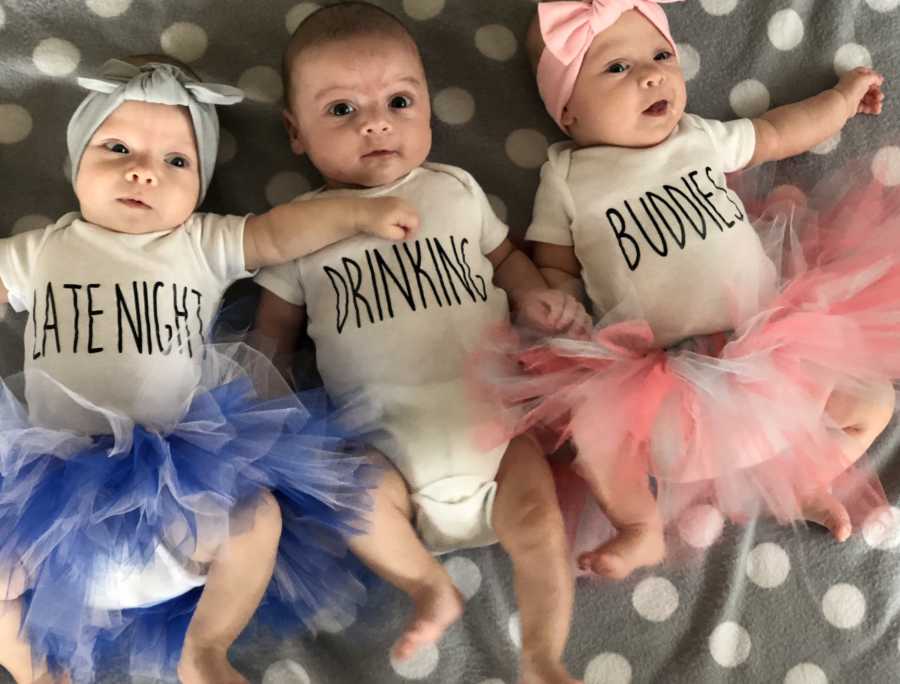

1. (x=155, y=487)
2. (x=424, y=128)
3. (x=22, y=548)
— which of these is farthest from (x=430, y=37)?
(x=22, y=548)

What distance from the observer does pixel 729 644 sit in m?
1.11

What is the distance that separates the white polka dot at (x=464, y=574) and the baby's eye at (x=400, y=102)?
579 millimetres

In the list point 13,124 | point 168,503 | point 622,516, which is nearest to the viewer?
point 168,503

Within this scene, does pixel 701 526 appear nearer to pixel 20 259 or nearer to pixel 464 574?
pixel 464 574

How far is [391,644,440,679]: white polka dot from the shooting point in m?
1.10

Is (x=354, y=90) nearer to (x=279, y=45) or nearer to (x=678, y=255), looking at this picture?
(x=279, y=45)

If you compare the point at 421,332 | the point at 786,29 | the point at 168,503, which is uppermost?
the point at 786,29

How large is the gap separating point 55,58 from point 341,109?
42 centimetres

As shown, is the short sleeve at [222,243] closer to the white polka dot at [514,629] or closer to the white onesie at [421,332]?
the white onesie at [421,332]

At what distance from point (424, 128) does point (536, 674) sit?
687mm

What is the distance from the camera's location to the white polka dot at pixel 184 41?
4.32 feet

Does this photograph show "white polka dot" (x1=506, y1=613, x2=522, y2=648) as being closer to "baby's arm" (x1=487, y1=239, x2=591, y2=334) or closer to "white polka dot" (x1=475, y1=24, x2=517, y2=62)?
"baby's arm" (x1=487, y1=239, x2=591, y2=334)

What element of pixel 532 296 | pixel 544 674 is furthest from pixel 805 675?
pixel 532 296

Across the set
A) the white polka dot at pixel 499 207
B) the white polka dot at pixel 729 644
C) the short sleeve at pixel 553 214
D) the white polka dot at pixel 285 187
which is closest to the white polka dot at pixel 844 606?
the white polka dot at pixel 729 644
